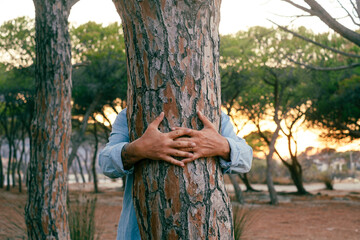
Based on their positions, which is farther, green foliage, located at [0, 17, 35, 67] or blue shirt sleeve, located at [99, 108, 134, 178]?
green foliage, located at [0, 17, 35, 67]

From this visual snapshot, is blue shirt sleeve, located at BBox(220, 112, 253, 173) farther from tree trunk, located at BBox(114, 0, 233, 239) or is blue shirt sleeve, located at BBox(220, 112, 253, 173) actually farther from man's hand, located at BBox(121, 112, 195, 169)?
man's hand, located at BBox(121, 112, 195, 169)

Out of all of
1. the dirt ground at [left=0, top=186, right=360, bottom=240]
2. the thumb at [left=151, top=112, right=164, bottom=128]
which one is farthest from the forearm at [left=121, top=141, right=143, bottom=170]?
the dirt ground at [left=0, top=186, right=360, bottom=240]

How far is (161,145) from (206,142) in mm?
205

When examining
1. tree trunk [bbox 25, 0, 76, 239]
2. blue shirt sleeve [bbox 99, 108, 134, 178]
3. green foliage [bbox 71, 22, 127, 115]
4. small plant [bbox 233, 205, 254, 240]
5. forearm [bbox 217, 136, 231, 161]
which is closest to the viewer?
forearm [bbox 217, 136, 231, 161]

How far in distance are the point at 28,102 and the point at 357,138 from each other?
53.6 feet

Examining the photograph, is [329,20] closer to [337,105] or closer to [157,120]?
[157,120]

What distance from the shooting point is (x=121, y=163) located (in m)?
1.82

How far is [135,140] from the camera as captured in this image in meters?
1.74

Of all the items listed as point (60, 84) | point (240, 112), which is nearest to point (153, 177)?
point (60, 84)

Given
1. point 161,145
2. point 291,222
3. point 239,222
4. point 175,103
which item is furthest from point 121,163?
point 291,222

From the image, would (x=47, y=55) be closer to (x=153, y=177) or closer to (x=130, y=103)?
(x=130, y=103)

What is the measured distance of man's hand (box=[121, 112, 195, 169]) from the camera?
1.63 metres

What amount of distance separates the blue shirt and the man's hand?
207 mm

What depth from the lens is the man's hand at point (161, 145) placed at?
5.35ft
